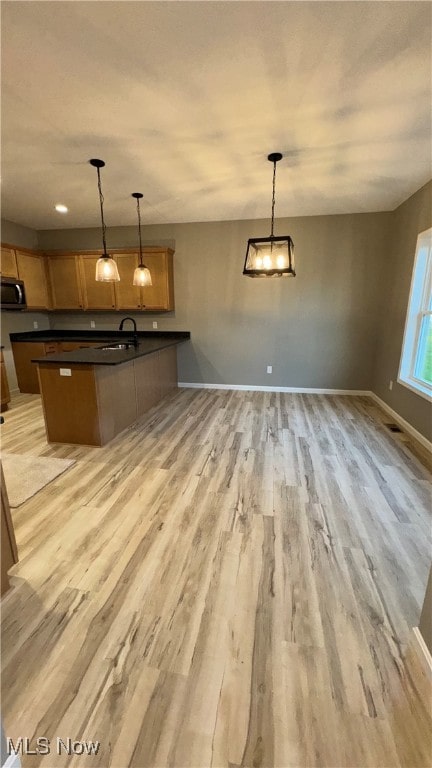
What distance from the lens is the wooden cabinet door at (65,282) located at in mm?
5129

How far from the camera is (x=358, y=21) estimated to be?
4.83 feet

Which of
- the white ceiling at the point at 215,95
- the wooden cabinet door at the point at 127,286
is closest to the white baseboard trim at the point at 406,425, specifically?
the white ceiling at the point at 215,95

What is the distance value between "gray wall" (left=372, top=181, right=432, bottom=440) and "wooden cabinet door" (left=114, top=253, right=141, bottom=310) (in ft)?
12.6

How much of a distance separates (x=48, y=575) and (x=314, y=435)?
2740 mm

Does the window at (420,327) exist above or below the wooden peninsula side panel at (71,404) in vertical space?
above

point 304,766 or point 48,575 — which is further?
point 48,575

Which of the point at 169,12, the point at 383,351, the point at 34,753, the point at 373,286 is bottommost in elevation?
the point at 34,753

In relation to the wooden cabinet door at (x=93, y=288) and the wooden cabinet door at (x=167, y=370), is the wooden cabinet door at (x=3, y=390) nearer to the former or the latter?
the wooden cabinet door at (x=93, y=288)

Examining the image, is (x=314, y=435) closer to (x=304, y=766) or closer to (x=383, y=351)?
(x=383, y=351)

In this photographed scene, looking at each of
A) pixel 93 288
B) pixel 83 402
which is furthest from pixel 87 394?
pixel 93 288

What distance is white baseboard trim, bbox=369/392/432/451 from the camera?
3.14 m

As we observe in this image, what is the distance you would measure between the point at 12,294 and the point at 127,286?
1.67 metres

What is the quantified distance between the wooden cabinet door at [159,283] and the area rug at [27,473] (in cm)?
300

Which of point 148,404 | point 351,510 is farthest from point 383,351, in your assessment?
point 148,404
